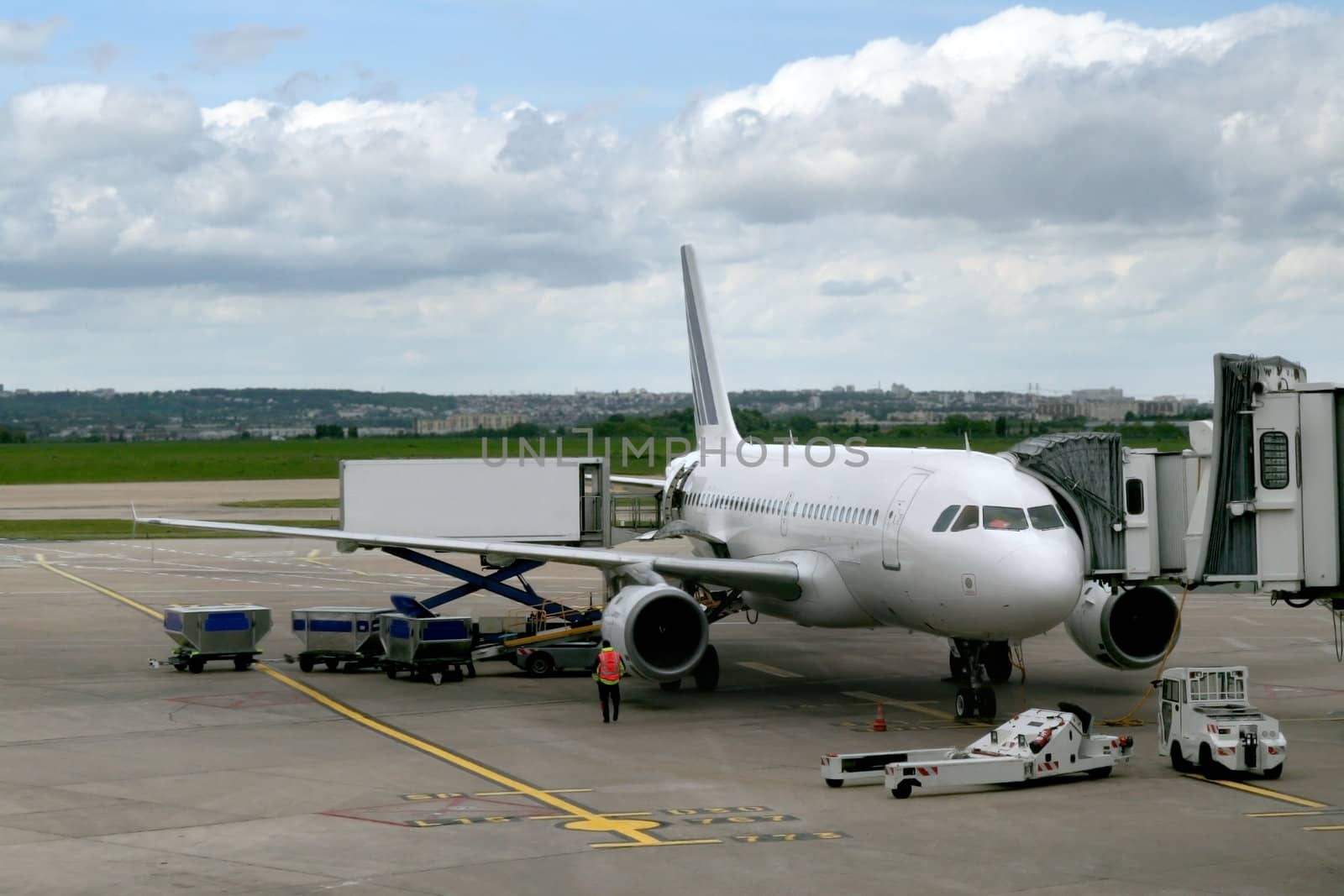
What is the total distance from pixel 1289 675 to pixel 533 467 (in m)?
16.4

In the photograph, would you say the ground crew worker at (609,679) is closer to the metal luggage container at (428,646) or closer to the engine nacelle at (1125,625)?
the metal luggage container at (428,646)

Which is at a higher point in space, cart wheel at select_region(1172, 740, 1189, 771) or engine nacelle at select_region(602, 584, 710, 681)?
engine nacelle at select_region(602, 584, 710, 681)

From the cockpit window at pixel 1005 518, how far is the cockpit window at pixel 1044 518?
0.46ft

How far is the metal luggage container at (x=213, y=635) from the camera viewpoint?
3284cm

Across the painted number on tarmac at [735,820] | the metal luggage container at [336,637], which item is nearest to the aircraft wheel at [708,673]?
the metal luggage container at [336,637]

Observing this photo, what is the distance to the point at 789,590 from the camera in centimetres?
2895

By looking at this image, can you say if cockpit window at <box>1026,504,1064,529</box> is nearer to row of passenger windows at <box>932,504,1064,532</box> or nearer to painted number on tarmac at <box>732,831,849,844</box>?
row of passenger windows at <box>932,504,1064,532</box>

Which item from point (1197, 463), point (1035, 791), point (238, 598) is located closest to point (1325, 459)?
point (1197, 463)

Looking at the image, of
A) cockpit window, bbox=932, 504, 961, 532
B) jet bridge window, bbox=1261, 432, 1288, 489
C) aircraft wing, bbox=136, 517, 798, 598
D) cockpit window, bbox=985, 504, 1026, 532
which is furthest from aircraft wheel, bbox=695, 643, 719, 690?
jet bridge window, bbox=1261, 432, 1288, 489

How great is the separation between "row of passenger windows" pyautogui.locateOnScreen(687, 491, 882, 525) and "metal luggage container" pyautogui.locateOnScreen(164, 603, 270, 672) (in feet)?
34.4

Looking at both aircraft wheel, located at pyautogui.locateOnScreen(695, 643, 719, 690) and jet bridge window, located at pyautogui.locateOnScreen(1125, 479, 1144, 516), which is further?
aircraft wheel, located at pyautogui.locateOnScreen(695, 643, 719, 690)

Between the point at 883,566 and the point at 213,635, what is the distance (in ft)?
48.6

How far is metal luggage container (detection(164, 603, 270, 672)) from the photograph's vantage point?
3284cm

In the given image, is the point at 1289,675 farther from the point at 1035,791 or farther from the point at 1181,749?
the point at 1035,791
